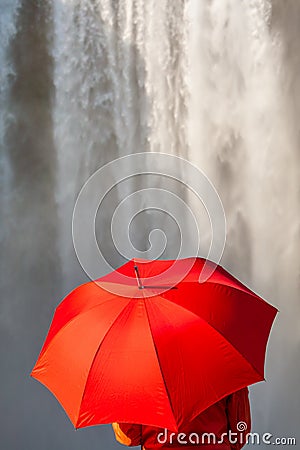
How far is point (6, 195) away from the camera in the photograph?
8.95 m

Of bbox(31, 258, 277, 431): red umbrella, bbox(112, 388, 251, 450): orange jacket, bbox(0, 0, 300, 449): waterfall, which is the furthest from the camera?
bbox(0, 0, 300, 449): waterfall

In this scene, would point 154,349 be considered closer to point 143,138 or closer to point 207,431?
point 207,431

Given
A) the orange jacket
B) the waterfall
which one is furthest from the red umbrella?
the waterfall

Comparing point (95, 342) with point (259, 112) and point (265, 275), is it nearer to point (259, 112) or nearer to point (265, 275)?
point (265, 275)

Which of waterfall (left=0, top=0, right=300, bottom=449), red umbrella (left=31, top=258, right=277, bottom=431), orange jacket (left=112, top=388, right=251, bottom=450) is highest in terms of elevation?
waterfall (left=0, top=0, right=300, bottom=449)

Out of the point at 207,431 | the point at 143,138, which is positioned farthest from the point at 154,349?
the point at 143,138

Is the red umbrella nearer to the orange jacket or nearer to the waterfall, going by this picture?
the orange jacket

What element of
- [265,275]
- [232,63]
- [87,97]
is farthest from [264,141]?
[87,97]

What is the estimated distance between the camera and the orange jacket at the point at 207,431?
2.52 meters

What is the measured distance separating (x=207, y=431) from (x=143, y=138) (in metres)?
6.23

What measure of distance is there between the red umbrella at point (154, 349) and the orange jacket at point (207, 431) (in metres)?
0.20

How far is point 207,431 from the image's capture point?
8.37ft

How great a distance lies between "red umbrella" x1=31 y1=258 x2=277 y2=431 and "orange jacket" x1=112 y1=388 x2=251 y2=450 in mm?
195

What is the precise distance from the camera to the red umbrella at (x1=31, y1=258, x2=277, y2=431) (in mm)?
2346
